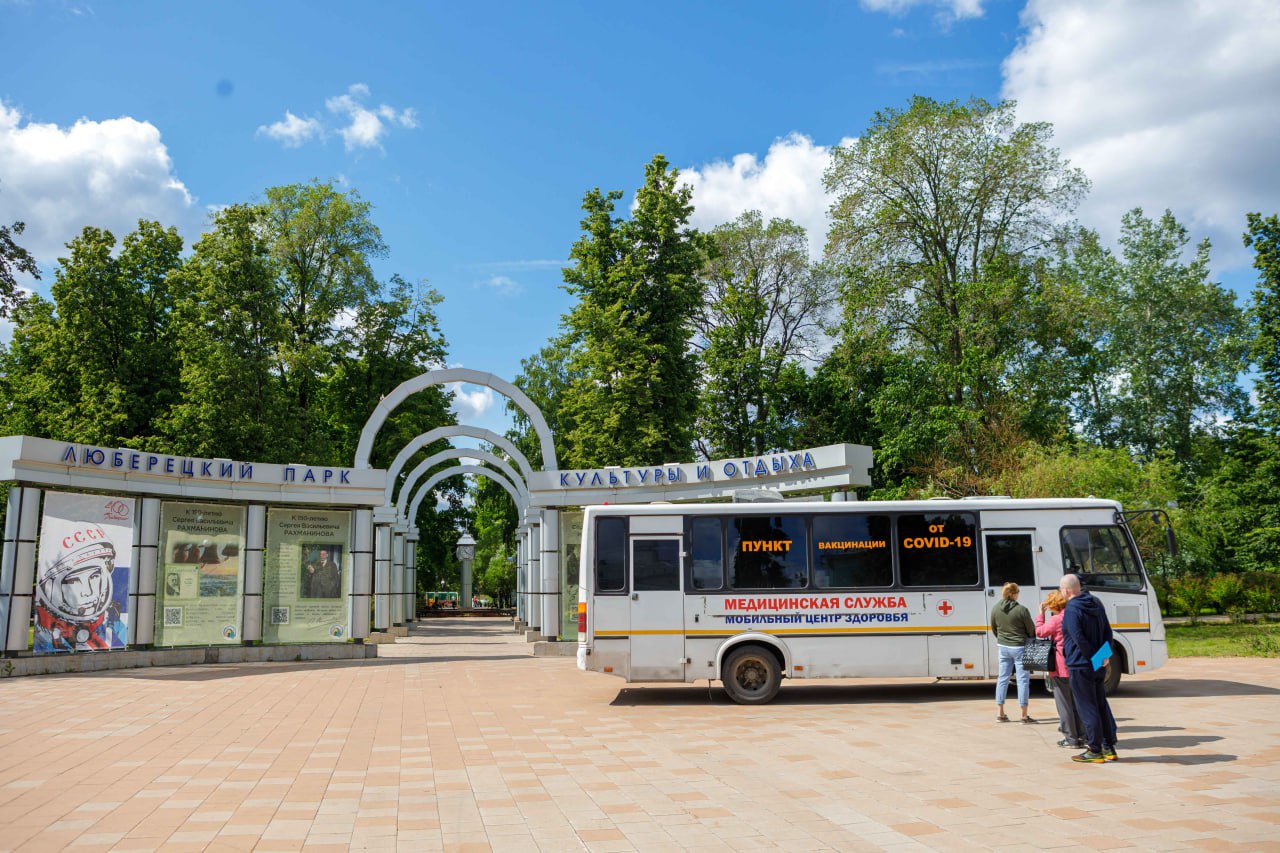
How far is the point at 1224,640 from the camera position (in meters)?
23.7

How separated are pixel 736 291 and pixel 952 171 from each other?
11.5 m

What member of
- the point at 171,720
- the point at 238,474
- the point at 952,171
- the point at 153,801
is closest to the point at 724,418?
the point at 952,171

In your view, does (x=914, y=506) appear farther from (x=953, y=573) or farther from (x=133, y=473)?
(x=133, y=473)

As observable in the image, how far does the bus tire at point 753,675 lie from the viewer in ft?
46.5

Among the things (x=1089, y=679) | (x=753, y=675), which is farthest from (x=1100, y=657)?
(x=753, y=675)

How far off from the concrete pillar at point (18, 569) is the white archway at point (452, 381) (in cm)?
727

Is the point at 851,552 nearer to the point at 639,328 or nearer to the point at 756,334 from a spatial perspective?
the point at 639,328

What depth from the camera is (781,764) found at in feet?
30.9

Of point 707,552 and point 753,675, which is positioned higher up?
point 707,552

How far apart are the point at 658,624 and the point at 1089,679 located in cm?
642

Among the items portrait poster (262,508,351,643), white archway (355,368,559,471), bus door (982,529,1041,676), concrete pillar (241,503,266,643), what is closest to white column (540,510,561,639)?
white archway (355,368,559,471)

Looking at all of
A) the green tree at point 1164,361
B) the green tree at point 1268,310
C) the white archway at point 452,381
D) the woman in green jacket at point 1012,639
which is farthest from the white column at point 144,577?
the green tree at point 1164,361

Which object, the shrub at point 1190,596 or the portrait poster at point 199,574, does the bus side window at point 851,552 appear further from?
the shrub at point 1190,596

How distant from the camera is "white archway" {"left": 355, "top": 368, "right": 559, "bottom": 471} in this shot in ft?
79.2
